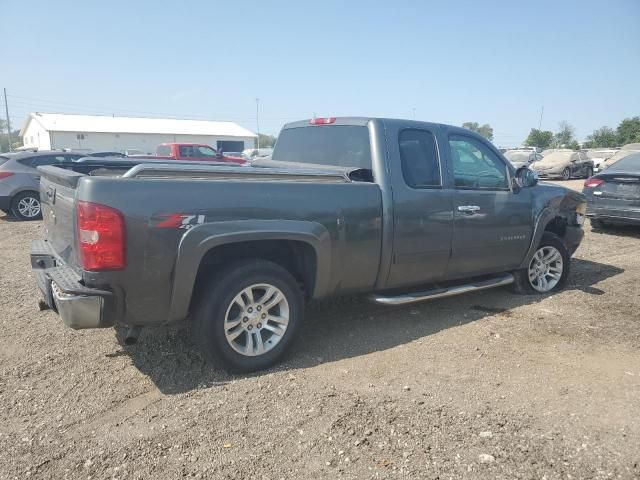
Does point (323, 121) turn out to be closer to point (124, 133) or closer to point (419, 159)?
point (419, 159)

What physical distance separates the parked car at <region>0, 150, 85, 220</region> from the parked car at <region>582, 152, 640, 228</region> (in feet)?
35.9

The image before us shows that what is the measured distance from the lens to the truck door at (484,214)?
4.67 meters

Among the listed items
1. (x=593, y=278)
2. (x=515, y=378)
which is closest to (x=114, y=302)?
(x=515, y=378)

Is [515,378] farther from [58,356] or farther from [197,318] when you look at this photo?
[58,356]

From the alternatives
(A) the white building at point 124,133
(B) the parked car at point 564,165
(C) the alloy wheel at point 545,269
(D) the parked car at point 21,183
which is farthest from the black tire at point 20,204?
(A) the white building at point 124,133

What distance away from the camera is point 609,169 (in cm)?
988

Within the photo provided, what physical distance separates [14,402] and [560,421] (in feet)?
11.5

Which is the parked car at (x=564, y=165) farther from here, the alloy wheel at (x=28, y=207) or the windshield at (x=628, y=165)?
the alloy wheel at (x=28, y=207)

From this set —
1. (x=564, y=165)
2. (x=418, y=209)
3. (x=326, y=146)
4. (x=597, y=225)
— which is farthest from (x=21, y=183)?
(x=564, y=165)

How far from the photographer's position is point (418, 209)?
14.1ft

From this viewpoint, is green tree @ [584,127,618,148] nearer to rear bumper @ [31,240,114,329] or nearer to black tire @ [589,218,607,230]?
black tire @ [589,218,607,230]

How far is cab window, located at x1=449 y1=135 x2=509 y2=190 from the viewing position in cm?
472

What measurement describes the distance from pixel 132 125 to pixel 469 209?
52.3 meters

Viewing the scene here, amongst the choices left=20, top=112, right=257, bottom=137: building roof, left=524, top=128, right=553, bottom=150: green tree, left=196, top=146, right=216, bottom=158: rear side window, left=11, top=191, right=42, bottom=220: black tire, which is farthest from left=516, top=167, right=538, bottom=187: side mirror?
left=524, top=128, right=553, bottom=150: green tree
